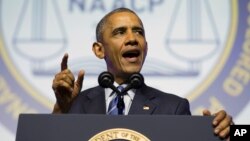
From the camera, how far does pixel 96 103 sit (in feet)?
5.86

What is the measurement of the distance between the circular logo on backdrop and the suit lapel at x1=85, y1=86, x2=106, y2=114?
2.90ft

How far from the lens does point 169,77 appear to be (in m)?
2.76

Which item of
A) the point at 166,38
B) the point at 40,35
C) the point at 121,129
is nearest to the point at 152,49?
the point at 166,38

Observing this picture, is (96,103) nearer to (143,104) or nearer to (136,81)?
(143,104)

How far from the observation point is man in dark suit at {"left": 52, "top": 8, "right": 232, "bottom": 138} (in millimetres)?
1658

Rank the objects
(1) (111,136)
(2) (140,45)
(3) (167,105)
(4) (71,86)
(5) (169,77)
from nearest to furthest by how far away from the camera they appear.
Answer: (1) (111,136) → (4) (71,86) → (3) (167,105) → (2) (140,45) → (5) (169,77)

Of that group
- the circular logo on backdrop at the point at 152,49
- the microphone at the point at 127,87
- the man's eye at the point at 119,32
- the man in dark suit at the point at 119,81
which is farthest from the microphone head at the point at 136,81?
the circular logo on backdrop at the point at 152,49

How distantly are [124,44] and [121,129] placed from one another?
648 mm

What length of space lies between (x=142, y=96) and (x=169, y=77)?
3.28 feet

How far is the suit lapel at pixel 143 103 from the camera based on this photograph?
1697 mm

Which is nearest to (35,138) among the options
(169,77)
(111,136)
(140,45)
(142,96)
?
(111,136)

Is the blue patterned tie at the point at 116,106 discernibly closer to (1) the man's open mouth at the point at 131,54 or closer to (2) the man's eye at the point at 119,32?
(1) the man's open mouth at the point at 131,54

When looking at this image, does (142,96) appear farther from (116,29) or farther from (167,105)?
(116,29)

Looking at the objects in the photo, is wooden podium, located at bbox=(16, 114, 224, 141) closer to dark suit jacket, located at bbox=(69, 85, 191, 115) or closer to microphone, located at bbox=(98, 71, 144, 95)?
microphone, located at bbox=(98, 71, 144, 95)
